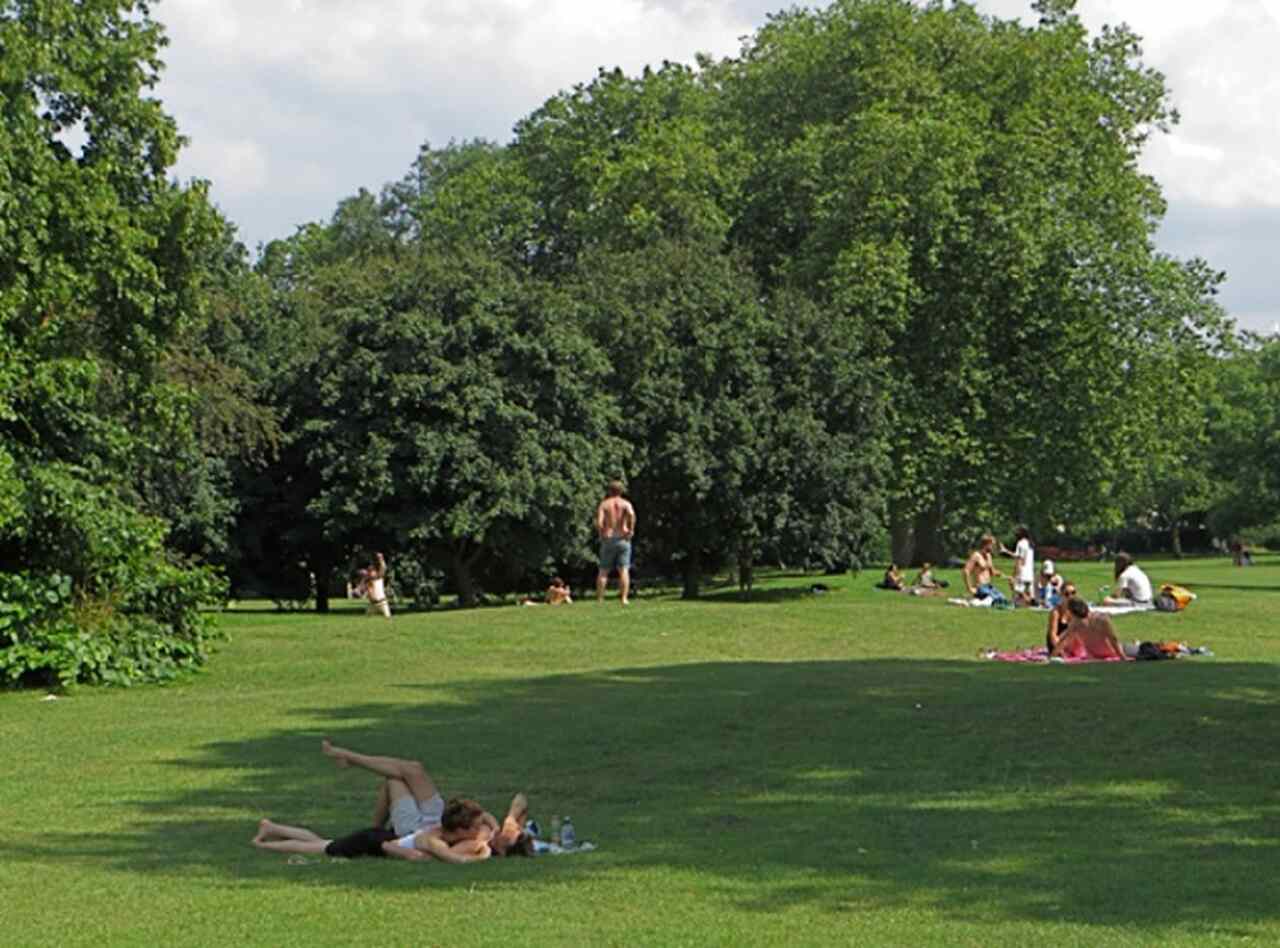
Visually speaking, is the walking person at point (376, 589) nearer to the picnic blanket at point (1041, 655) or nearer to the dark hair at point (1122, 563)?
the picnic blanket at point (1041, 655)

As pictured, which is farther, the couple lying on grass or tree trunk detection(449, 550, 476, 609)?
tree trunk detection(449, 550, 476, 609)

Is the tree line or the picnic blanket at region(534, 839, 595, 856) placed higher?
the tree line

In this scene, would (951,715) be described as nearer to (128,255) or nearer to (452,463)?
(128,255)

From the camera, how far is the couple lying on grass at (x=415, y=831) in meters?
12.9

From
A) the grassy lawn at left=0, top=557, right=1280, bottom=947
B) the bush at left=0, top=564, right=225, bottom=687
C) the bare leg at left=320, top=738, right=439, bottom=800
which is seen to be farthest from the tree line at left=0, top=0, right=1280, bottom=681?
the bare leg at left=320, top=738, right=439, bottom=800

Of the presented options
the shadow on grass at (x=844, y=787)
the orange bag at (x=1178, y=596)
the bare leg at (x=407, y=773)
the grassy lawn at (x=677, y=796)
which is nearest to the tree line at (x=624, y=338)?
the grassy lawn at (x=677, y=796)

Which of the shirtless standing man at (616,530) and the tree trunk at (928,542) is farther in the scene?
the tree trunk at (928,542)

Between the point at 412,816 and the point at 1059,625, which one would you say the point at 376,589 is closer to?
the point at 1059,625

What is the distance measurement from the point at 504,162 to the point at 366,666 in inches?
1809

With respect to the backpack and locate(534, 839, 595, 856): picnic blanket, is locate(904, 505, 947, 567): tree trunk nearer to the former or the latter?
the backpack

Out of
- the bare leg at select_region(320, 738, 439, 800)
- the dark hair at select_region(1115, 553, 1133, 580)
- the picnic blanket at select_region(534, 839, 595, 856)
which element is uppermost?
the dark hair at select_region(1115, 553, 1133, 580)

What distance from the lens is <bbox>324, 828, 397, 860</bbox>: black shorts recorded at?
42.9 ft

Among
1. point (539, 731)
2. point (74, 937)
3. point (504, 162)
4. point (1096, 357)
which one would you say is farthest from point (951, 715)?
point (504, 162)

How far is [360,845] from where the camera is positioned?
43.2 feet
